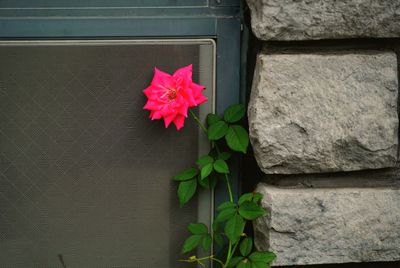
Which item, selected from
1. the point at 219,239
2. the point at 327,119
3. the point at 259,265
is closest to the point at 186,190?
the point at 219,239

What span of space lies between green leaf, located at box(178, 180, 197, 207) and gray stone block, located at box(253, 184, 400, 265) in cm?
19

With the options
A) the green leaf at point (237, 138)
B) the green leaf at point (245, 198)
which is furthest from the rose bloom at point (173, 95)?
the green leaf at point (245, 198)

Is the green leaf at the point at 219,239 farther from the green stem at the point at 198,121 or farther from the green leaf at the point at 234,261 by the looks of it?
the green stem at the point at 198,121

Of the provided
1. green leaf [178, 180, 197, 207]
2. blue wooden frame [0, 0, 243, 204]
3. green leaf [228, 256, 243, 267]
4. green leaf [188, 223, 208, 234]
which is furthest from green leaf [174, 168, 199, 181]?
blue wooden frame [0, 0, 243, 204]

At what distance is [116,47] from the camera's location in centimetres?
107

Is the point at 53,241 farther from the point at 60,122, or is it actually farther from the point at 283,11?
the point at 283,11

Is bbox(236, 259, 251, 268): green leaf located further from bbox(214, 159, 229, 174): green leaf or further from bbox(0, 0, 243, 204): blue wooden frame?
bbox(0, 0, 243, 204): blue wooden frame

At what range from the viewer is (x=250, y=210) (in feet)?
3.11

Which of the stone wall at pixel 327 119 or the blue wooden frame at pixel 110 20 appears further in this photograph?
the blue wooden frame at pixel 110 20

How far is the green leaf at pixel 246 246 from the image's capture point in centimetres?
99

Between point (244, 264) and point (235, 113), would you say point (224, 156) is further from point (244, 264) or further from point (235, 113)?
point (244, 264)

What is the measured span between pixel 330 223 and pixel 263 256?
0.17 meters

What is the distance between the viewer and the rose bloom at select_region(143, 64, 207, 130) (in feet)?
3.22

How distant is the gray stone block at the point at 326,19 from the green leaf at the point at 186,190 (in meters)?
0.40
